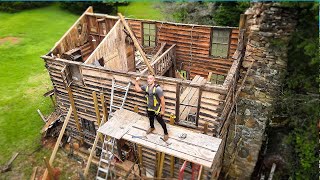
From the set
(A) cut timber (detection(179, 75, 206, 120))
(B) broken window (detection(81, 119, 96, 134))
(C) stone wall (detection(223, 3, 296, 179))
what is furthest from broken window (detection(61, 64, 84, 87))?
(C) stone wall (detection(223, 3, 296, 179))

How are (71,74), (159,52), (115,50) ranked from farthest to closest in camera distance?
(159,52) → (115,50) → (71,74)

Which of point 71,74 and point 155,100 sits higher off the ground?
point 155,100

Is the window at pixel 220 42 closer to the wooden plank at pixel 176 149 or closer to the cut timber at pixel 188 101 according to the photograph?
the cut timber at pixel 188 101

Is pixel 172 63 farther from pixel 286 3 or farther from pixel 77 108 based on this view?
pixel 286 3

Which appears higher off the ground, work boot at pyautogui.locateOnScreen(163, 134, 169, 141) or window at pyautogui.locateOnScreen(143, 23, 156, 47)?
window at pyautogui.locateOnScreen(143, 23, 156, 47)

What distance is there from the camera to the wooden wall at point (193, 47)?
643 inches

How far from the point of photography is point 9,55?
27797 millimetres

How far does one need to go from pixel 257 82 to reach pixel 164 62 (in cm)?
559

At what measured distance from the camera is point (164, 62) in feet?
53.2

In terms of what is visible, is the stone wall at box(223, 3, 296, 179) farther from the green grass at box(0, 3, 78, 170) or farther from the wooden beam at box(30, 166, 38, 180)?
the green grass at box(0, 3, 78, 170)

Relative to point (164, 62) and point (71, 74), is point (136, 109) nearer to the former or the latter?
point (71, 74)

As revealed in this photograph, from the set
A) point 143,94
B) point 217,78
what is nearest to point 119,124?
point 143,94

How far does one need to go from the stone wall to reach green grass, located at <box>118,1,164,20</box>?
2641cm

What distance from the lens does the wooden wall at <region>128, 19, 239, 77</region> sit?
53.6 feet
